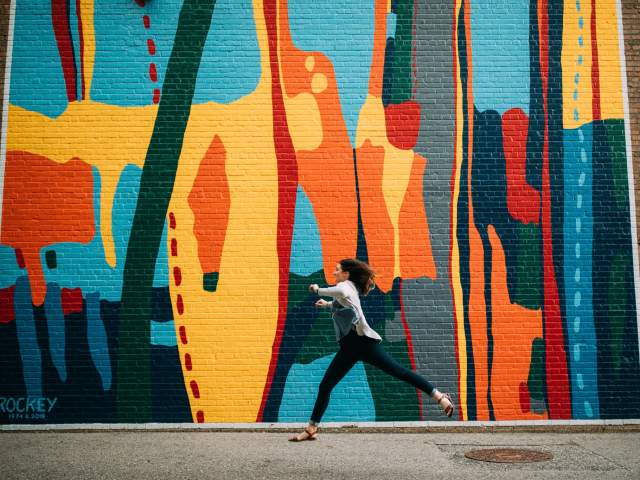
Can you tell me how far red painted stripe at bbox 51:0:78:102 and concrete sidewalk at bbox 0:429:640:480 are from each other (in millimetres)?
3965

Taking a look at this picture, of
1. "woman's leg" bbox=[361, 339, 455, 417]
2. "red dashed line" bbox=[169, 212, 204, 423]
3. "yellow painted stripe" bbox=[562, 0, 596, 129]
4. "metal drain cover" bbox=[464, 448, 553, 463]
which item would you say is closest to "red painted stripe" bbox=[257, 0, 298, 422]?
"red dashed line" bbox=[169, 212, 204, 423]

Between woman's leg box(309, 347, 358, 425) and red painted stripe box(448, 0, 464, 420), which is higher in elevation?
red painted stripe box(448, 0, 464, 420)

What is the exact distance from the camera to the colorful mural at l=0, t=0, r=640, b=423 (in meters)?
8.47

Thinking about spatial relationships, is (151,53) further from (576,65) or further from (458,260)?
(576,65)

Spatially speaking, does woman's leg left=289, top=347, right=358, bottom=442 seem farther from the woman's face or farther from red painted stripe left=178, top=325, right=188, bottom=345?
red painted stripe left=178, top=325, right=188, bottom=345

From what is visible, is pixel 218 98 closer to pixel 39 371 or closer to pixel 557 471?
pixel 39 371

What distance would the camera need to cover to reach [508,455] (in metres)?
6.72

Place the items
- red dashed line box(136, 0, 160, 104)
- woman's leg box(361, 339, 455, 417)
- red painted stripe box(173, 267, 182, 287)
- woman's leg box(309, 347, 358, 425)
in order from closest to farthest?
woman's leg box(361, 339, 455, 417)
woman's leg box(309, 347, 358, 425)
red painted stripe box(173, 267, 182, 287)
red dashed line box(136, 0, 160, 104)

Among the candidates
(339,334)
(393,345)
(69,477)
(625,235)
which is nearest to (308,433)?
(339,334)

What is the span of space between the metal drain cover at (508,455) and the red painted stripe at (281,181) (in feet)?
8.55

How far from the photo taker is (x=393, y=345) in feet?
27.9

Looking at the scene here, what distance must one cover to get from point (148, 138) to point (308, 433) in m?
Answer: 3.84

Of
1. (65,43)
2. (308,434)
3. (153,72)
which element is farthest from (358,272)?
(65,43)

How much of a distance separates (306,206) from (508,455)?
3511 millimetres
